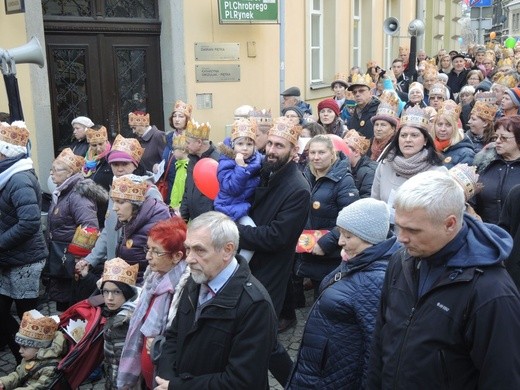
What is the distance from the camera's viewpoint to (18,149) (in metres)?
5.22

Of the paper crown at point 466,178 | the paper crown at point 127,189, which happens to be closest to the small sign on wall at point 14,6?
the paper crown at point 127,189

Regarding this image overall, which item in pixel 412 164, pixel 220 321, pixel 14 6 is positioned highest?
pixel 14 6

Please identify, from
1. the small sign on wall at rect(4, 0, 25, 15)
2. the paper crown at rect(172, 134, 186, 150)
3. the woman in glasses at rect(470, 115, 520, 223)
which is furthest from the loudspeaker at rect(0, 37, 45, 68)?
the woman in glasses at rect(470, 115, 520, 223)

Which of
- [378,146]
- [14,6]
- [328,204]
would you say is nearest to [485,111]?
[378,146]

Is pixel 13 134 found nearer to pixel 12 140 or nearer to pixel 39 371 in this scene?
pixel 12 140

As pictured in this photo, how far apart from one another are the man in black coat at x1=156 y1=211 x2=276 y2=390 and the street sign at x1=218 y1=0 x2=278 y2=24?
809 centimetres

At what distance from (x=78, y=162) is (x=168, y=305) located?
245 centimetres

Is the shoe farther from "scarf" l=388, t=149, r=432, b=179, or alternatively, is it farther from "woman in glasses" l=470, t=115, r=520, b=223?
"woman in glasses" l=470, t=115, r=520, b=223

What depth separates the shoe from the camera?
19.0ft

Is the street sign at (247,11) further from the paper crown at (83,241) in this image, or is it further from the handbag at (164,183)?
the paper crown at (83,241)

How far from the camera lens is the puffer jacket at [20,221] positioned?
4941 mm

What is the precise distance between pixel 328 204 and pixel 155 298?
1.92m

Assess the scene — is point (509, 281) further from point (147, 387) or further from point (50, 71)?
point (50, 71)

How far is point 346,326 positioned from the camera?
3.08 m
